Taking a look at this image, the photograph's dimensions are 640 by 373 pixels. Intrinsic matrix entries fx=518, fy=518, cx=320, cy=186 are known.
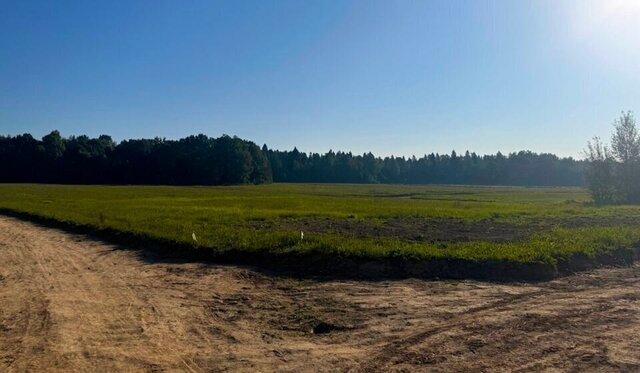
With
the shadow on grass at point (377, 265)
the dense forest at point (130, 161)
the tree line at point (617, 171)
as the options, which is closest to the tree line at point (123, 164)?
the dense forest at point (130, 161)

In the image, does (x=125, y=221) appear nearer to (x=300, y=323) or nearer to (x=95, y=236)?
(x=95, y=236)

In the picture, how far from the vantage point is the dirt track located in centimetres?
757

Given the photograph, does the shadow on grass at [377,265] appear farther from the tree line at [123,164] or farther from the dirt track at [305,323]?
the tree line at [123,164]

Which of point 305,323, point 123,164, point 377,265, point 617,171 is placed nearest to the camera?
point 305,323

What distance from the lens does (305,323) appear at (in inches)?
386

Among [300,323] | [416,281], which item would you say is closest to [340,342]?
[300,323]

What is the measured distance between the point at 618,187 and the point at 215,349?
64.2m

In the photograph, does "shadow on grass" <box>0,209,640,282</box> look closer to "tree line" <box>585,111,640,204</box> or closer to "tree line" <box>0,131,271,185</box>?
"tree line" <box>585,111,640,204</box>

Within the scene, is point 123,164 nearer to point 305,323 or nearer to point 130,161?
point 130,161

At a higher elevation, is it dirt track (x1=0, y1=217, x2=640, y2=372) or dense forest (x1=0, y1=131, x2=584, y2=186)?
dense forest (x1=0, y1=131, x2=584, y2=186)

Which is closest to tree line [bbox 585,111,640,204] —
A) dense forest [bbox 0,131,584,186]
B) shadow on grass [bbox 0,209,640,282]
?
shadow on grass [bbox 0,209,640,282]

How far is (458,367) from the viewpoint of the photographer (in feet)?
23.8

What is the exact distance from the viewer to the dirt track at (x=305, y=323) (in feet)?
24.8

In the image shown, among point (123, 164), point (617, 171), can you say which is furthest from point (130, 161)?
point (617, 171)
